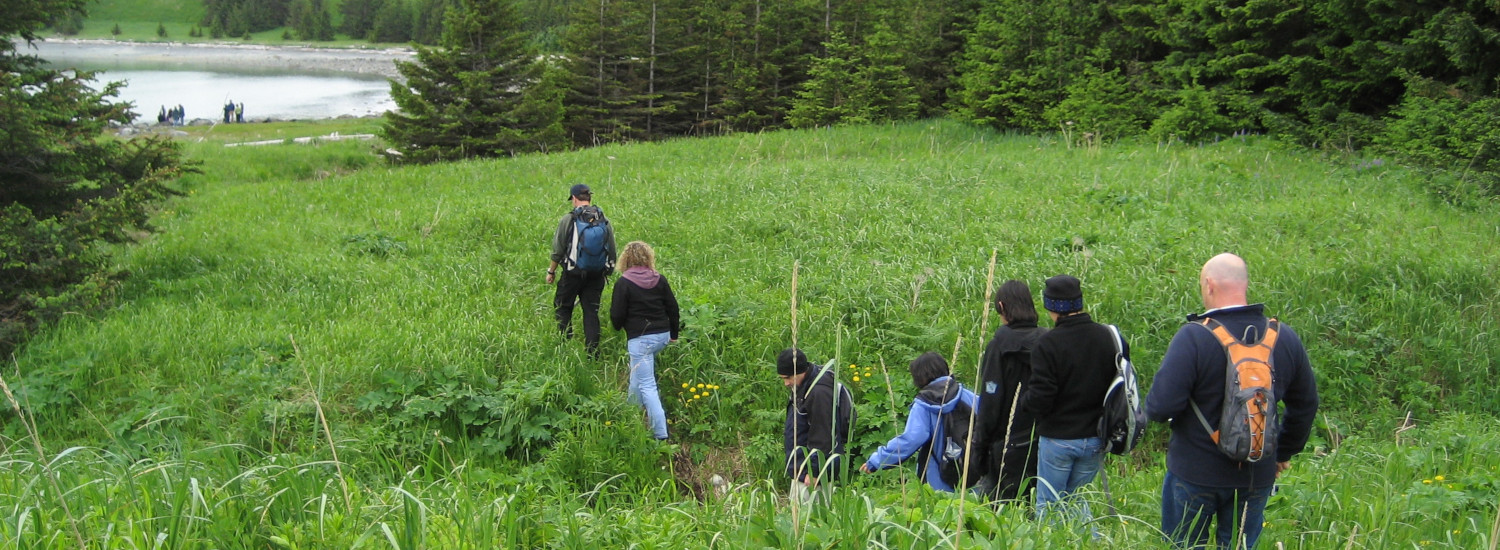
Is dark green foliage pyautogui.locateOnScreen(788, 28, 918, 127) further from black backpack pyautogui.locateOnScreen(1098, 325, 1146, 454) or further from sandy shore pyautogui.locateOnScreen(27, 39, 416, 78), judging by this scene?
sandy shore pyautogui.locateOnScreen(27, 39, 416, 78)

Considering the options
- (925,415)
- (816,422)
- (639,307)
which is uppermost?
(639,307)

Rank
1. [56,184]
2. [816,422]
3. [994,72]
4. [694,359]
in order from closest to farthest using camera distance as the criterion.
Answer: [816,422]
[694,359]
[56,184]
[994,72]

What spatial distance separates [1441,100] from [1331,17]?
8.92 ft

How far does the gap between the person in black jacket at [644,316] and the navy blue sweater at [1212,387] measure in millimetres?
3616

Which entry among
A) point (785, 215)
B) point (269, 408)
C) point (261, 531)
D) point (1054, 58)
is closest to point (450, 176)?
point (785, 215)

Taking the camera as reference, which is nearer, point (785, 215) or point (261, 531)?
point (261, 531)

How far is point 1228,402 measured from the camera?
3590 mm

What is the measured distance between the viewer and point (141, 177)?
30.6 feet

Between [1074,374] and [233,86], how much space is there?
72256mm

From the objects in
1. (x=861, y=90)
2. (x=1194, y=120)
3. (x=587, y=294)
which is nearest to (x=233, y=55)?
(x=861, y=90)

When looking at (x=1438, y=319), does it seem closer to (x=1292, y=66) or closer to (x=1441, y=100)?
(x=1441, y=100)

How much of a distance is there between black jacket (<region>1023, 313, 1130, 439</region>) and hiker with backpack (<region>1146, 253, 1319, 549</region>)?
468mm

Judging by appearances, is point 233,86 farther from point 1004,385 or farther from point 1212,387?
point 1212,387

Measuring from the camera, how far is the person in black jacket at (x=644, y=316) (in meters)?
6.44
